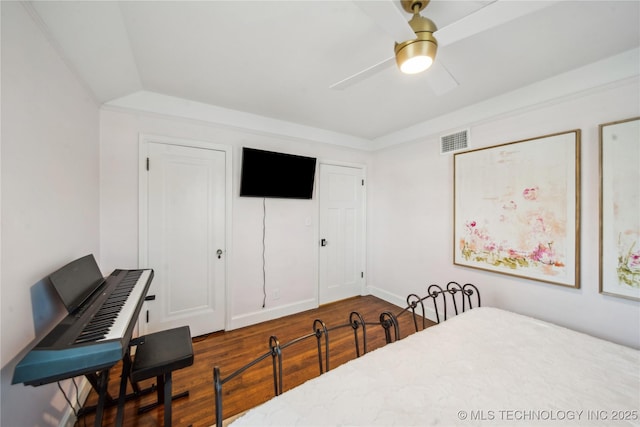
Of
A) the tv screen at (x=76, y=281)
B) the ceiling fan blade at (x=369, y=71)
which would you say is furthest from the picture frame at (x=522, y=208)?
the tv screen at (x=76, y=281)

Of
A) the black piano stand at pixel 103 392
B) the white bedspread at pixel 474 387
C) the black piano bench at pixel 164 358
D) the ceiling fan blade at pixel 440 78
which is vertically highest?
the ceiling fan blade at pixel 440 78

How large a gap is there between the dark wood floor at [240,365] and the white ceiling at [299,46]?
7.65 feet

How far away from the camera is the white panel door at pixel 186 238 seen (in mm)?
2322

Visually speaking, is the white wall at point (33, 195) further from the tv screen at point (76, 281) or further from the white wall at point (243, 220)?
the white wall at point (243, 220)

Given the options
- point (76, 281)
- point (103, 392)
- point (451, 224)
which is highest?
point (451, 224)

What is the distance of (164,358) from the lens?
1.34m

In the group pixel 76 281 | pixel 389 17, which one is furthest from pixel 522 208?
pixel 76 281

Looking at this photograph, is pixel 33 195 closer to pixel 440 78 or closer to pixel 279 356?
pixel 279 356

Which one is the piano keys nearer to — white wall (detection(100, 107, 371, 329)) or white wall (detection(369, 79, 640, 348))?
white wall (detection(100, 107, 371, 329))

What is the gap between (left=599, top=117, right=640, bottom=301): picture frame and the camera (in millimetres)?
1611

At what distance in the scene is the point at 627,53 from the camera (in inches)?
64.6

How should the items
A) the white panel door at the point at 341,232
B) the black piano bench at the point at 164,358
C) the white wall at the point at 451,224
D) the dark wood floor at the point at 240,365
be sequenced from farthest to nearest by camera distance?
the white panel door at the point at 341,232
the white wall at the point at 451,224
the dark wood floor at the point at 240,365
the black piano bench at the point at 164,358

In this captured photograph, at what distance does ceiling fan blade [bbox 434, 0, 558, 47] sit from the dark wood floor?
2425 mm

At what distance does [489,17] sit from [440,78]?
1.49ft
